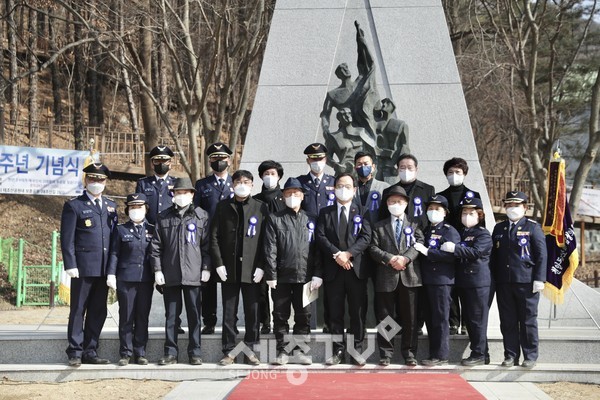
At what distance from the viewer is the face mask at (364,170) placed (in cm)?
865

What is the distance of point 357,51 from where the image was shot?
10484 mm

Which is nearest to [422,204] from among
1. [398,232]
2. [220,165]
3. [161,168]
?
[398,232]

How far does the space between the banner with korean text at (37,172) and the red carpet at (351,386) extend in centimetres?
1076

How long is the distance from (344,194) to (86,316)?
2674mm

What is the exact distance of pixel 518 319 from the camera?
8125mm

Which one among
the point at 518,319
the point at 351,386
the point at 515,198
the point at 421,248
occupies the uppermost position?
the point at 515,198

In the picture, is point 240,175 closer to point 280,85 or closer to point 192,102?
point 280,85

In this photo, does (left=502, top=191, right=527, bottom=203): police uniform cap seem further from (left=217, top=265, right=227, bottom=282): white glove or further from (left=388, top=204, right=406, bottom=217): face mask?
(left=217, top=265, right=227, bottom=282): white glove

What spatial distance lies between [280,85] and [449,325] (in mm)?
→ 3794

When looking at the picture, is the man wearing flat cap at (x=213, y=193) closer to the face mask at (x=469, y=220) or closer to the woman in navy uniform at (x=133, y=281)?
the woman in navy uniform at (x=133, y=281)

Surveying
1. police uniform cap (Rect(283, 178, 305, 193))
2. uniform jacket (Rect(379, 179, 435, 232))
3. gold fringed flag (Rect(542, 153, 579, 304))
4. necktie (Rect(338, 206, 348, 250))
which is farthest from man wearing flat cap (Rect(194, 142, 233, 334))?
gold fringed flag (Rect(542, 153, 579, 304))

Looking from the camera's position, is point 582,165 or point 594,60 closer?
point 582,165

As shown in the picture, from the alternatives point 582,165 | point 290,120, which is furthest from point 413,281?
point 582,165

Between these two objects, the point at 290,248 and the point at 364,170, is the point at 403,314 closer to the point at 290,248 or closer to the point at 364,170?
the point at 290,248
